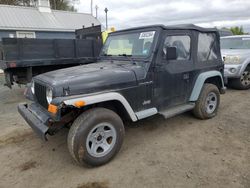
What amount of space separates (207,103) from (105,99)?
2.66m

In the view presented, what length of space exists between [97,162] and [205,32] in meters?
3.48

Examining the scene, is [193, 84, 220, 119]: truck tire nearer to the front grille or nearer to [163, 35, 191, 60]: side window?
[163, 35, 191, 60]: side window

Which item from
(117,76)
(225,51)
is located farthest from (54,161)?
(225,51)

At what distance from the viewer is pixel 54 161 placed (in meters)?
3.33

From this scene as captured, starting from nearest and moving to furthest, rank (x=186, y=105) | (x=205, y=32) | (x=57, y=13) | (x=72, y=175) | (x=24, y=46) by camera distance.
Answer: (x=72, y=175), (x=186, y=105), (x=205, y=32), (x=24, y=46), (x=57, y=13)

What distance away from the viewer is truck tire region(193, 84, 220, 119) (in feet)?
14.7

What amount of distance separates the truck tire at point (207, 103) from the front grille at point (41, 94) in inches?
118

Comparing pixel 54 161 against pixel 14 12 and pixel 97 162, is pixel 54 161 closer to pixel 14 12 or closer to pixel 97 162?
pixel 97 162

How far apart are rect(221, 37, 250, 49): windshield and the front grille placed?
7.22m

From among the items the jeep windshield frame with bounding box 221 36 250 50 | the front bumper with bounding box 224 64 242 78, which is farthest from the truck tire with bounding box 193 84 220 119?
the jeep windshield frame with bounding box 221 36 250 50

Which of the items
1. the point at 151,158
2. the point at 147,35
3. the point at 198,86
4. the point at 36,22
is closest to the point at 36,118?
the point at 151,158

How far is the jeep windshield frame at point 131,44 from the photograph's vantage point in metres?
3.66

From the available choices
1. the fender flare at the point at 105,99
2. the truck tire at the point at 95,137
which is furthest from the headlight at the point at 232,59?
the truck tire at the point at 95,137

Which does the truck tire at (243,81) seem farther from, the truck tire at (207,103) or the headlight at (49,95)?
the headlight at (49,95)
